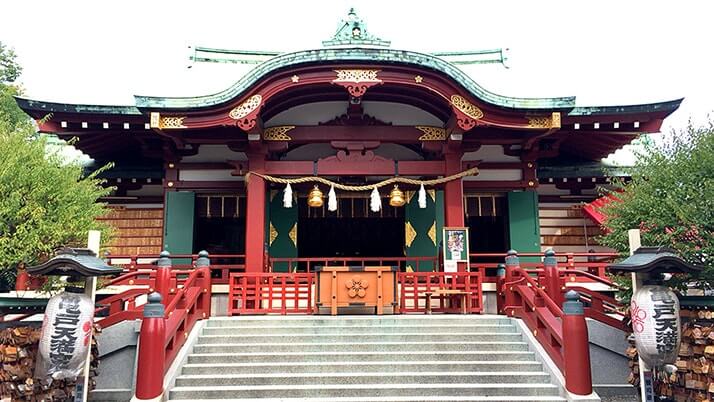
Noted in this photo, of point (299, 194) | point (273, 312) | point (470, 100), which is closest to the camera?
point (273, 312)

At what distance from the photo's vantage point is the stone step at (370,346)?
25.7ft

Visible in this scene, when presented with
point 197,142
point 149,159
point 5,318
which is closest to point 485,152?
point 197,142

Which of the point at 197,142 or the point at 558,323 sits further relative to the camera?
the point at 197,142

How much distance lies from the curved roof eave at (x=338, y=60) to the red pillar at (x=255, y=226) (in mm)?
1917

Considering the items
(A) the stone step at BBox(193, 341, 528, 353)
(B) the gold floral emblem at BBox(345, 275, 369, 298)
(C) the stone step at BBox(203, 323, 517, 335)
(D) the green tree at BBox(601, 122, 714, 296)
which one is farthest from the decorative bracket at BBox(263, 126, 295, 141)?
(D) the green tree at BBox(601, 122, 714, 296)

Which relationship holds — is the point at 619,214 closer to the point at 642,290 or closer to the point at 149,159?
the point at 642,290

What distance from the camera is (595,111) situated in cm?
1128

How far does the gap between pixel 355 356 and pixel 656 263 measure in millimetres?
4249

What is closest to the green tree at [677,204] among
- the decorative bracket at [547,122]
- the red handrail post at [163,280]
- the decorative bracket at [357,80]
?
the decorative bracket at [547,122]

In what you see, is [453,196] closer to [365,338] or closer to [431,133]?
[431,133]

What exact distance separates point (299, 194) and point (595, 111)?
752 cm

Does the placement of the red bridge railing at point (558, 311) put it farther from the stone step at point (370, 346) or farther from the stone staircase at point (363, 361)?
the stone step at point (370, 346)

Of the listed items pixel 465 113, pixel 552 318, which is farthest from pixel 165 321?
pixel 465 113

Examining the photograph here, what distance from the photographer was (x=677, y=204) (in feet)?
22.6
